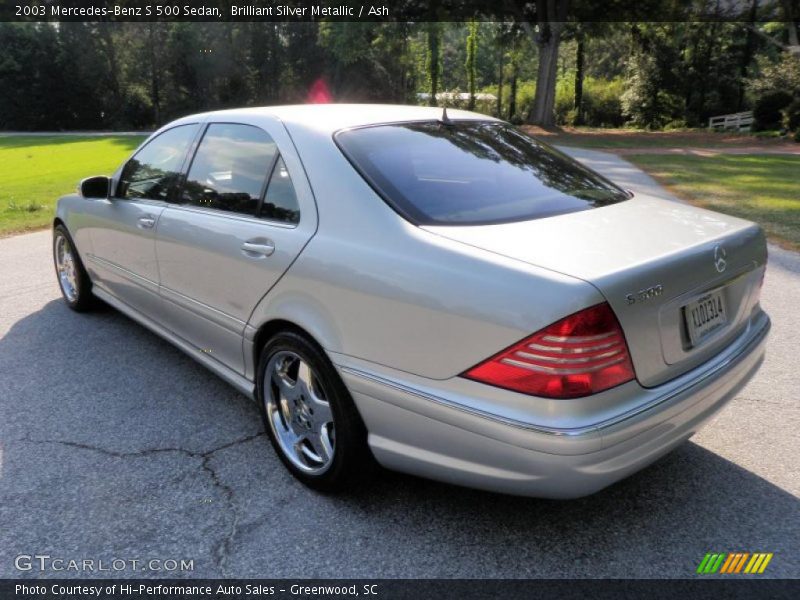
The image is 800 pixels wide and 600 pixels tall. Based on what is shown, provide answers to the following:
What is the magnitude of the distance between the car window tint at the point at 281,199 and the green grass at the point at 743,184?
6526 mm

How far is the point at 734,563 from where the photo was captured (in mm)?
2275

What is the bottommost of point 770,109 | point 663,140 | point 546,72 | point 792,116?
point 663,140

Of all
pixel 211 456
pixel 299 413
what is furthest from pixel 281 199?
pixel 211 456

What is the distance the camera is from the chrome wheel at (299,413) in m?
2.68

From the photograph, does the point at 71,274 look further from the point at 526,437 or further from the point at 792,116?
the point at 792,116

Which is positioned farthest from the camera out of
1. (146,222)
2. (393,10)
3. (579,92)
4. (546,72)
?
(579,92)

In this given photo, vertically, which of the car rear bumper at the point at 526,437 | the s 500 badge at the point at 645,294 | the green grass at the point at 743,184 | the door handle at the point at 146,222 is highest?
the s 500 badge at the point at 645,294

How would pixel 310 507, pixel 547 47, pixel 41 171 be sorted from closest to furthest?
pixel 310 507 < pixel 41 171 < pixel 547 47

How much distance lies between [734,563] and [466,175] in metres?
1.82

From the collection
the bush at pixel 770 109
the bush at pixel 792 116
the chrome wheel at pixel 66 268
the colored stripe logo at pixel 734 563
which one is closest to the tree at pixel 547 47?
the bush at pixel 770 109

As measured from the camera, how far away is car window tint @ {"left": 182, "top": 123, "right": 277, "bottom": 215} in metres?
3.03

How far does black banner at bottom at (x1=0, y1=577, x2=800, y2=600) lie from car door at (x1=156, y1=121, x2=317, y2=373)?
1133 mm

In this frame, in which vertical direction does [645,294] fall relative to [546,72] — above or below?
below

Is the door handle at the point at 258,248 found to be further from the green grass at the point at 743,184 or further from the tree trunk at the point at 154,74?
the tree trunk at the point at 154,74
